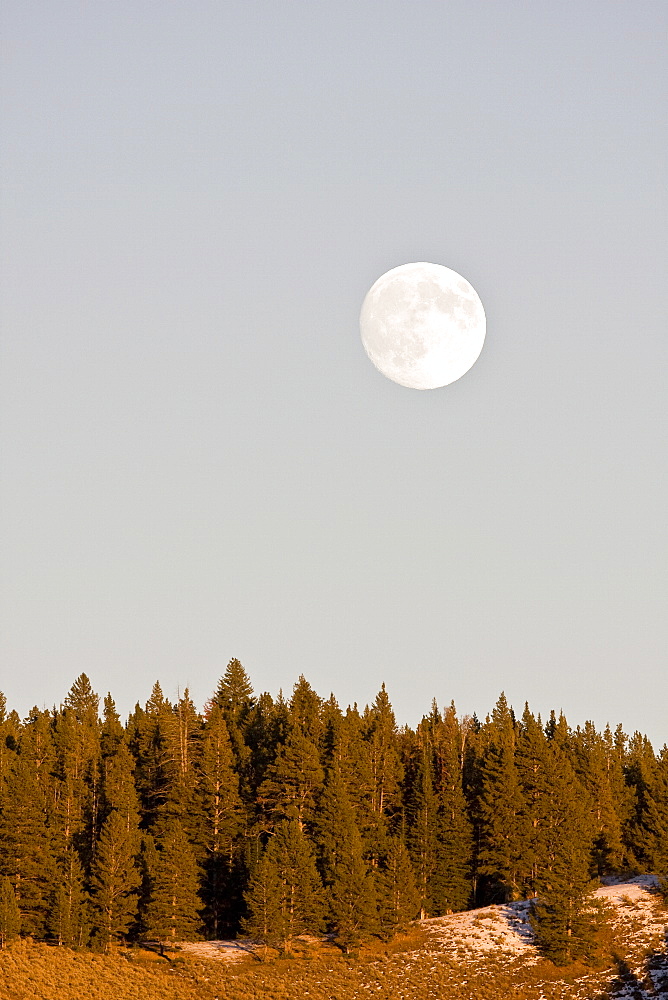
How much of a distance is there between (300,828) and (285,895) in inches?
222

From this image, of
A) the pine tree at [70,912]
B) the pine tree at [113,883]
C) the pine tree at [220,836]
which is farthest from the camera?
the pine tree at [220,836]

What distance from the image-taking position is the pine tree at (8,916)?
301ft

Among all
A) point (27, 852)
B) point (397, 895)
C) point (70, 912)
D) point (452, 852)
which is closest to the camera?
point (70, 912)

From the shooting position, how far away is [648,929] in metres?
96.8

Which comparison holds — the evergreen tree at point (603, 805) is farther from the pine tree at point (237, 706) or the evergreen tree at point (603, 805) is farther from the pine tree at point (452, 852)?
the pine tree at point (237, 706)

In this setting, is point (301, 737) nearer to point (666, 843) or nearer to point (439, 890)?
point (439, 890)

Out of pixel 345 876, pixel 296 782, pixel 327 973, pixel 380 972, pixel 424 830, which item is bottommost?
pixel 327 973

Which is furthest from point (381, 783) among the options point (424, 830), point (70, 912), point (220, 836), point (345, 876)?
point (70, 912)

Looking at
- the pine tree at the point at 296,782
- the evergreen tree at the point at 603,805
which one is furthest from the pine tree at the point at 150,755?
the evergreen tree at the point at 603,805

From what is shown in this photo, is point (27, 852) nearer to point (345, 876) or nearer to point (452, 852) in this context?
point (345, 876)

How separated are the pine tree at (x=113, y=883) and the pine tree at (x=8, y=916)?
5.43 meters

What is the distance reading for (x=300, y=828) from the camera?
98.8 meters


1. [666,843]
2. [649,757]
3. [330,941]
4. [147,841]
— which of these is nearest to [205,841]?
[147,841]

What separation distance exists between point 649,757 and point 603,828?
22679mm
